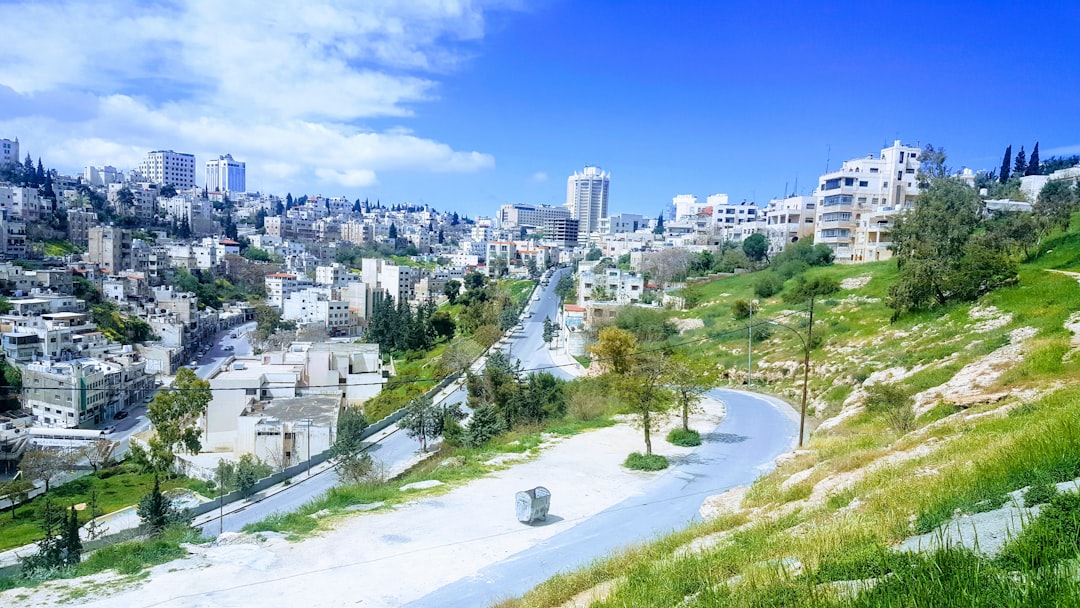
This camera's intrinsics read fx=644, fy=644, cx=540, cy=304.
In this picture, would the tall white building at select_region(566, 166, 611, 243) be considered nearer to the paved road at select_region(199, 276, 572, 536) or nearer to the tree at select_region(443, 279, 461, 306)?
the tree at select_region(443, 279, 461, 306)

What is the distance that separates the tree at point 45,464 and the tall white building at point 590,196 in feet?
452

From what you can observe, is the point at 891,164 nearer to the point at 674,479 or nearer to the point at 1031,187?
the point at 1031,187

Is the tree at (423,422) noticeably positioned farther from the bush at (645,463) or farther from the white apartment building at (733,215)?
the white apartment building at (733,215)

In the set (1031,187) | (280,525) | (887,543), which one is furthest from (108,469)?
(1031,187)

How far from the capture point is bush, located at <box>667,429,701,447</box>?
47.4 feet

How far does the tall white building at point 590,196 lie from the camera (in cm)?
15988

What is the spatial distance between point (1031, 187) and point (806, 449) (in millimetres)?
50141

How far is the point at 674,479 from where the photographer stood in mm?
11680

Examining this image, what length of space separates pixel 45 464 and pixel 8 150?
102m

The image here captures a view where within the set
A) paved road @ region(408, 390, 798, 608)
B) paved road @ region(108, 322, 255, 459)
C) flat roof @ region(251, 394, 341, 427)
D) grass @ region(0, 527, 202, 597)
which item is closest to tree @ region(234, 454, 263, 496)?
flat roof @ region(251, 394, 341, 427)

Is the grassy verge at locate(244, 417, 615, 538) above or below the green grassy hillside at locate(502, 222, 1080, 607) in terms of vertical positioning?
below

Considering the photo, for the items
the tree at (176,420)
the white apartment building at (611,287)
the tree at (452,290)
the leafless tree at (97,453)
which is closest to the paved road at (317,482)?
the white apartment building at (611,287)

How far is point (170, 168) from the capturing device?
438ft

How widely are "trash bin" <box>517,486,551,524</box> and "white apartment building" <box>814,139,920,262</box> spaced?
35803mm
